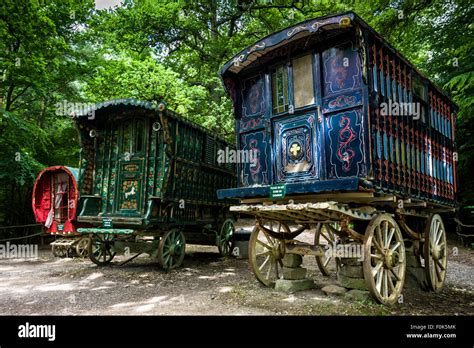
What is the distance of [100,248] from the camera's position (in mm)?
9992

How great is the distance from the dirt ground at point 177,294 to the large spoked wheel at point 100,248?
294mm

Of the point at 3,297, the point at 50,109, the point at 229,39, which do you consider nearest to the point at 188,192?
the point at 3,297

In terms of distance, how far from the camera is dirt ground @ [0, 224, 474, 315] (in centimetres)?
546

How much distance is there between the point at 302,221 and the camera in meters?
6.95

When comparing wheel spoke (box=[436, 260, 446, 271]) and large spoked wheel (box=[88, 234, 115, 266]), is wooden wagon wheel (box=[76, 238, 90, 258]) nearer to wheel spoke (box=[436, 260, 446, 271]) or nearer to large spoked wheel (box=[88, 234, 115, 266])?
large spoked wheel (box=[88, 234, 115, 266])

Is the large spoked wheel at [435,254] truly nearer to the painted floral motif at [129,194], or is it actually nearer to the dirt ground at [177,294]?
the dirt ground at [177,294]

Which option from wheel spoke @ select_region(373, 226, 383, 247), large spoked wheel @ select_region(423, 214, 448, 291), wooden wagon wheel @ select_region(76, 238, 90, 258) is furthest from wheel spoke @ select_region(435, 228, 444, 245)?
wooden wagon wheel @ select_region(76, 238, 90, 258)

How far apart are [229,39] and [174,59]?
360cm

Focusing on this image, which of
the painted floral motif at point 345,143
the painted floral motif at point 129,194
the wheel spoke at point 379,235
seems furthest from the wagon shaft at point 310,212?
the painted floral motif at point 129,194

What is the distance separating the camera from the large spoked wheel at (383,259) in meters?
5.46

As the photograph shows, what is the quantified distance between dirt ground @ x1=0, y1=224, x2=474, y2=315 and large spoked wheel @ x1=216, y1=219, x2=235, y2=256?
1.34 m

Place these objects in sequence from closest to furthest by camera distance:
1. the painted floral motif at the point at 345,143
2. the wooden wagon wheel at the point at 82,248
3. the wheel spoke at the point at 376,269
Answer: the wheel spoke at the point at 376,269 < the painted floral motif at the point at 345,143 < the wooden wagon wheel at the point at 82,248

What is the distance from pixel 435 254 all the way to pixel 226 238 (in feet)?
21.9

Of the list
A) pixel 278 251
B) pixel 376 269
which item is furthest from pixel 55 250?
pixel 376 269
